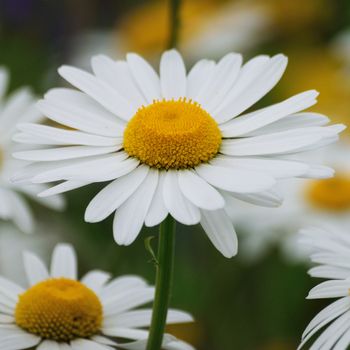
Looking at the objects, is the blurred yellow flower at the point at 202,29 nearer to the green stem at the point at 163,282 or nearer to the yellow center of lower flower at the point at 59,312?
the yellow center of lower flower at the point at 59,312

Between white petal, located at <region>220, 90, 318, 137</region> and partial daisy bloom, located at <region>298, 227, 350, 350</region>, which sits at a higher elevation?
white petal, located at <region>220, 90, 318, 137</region>

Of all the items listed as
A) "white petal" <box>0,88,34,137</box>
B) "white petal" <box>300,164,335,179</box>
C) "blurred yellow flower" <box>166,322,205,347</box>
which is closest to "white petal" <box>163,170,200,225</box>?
"white petal" <box>300,164,335,179</box>

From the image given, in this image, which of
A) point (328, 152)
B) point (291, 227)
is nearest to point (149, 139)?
point (291, 227)

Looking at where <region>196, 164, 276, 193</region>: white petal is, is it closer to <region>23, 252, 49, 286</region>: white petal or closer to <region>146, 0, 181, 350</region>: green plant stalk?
<region>146, 0, 181, 350</region>: green plant stalk

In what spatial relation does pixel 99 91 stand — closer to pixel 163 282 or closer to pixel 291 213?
pixel 163 282

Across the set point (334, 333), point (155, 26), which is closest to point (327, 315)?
point (334, 333)
